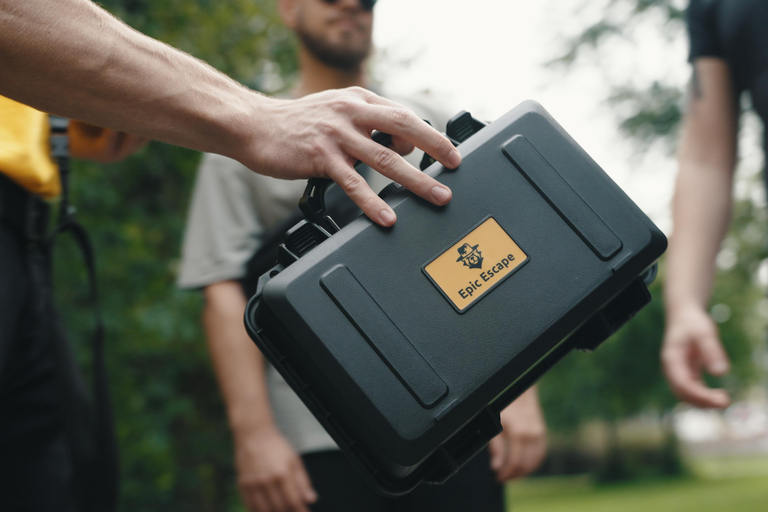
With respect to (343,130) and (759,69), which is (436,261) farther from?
(759,69)

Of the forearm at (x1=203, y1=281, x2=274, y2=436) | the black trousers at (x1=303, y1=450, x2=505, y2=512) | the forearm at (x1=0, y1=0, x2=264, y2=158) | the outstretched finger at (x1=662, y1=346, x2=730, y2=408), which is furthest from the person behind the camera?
the forearm at (x1=203, y1=281, x2=274, y2=436)

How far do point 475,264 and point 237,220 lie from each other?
0.96m

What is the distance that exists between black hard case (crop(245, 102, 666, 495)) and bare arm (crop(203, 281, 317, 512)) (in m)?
0.64

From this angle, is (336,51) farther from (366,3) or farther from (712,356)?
(712,356)

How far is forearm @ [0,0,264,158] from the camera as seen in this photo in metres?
0.88

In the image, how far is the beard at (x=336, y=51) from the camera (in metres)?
1.92

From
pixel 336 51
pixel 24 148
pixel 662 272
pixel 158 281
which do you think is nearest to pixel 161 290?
pixel 158 281

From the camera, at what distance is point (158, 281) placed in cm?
416

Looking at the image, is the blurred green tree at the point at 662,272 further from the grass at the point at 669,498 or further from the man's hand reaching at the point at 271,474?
the man's hand reaching at the point at 271,474

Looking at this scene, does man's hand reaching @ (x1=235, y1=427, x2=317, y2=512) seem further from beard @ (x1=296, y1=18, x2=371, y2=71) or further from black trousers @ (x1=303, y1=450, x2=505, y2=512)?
beard @ (x1=296, y1=18, x2=371, y2=71)

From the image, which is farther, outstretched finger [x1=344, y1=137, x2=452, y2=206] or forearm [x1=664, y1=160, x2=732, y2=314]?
forearm [x1=664, y1=160, x2=732, y2=314]

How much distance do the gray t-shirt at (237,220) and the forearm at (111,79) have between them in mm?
709

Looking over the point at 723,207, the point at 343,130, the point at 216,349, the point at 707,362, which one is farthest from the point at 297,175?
the point at 723,207

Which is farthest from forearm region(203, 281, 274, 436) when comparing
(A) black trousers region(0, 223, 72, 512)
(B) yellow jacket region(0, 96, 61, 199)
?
(B) yellow jacket region(0, 96, 61, 199)
